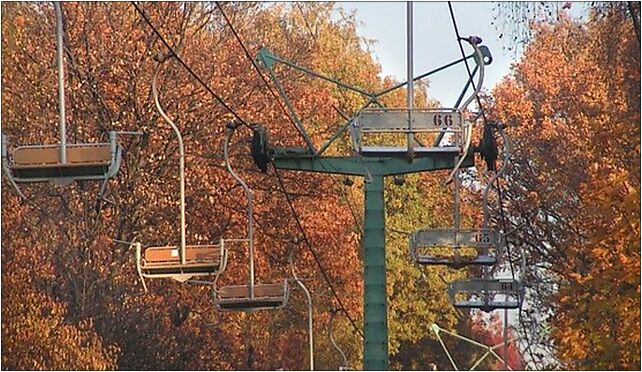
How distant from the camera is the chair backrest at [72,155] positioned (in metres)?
14.5

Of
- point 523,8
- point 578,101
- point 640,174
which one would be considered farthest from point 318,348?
point 523,8

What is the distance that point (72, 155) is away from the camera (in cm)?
1455

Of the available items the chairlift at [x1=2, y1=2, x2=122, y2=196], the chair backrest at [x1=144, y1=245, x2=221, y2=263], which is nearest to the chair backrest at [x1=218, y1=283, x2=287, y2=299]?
the chair backrest at [x1=144, y1=245, x2=221, y2=263]

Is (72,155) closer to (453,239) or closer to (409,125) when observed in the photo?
(409,125)

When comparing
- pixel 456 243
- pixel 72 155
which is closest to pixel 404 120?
pixel 72 155

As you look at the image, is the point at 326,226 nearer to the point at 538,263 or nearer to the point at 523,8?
the point at 538,263

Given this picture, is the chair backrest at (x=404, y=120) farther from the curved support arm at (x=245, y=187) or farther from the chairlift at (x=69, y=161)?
the curved support arm at (x=245, y=187)

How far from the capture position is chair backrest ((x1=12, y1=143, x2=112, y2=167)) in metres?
14.5

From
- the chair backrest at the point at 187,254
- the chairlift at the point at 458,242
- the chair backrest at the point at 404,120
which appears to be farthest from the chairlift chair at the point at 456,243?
the chair backrest at the point at 404,120

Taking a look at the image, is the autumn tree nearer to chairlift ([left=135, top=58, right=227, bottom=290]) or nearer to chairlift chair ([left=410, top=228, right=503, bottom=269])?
chairlift chair ([left=410, top=228, right=503, bottom=269])

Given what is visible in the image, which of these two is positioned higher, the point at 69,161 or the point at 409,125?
the point at 409,125

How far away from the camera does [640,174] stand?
26.7 meters

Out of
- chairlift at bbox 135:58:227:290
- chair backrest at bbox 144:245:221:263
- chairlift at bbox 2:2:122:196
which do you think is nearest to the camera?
chairlift at bbox 2:2:122:196

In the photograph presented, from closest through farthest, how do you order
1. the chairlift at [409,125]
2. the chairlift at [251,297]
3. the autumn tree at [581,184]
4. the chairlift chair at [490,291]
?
the chairlift at [409,125]
the chairlift at [251,297]
the autumn tree at [581,184]
the chairlift chair at [490,291]
